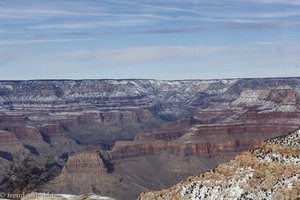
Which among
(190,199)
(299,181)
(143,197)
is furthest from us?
(143,197)

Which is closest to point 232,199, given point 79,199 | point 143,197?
point 143,197

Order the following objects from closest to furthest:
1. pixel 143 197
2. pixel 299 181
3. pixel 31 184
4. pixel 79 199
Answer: pixel 299 181 → pixel 143 197 → pixel 79 199 → pixel 31 184

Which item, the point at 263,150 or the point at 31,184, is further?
the point at 31,184

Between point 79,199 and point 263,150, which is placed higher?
point 263,150

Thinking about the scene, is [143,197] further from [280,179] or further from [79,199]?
[280,179]

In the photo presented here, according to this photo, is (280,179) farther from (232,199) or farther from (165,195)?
(165,195)

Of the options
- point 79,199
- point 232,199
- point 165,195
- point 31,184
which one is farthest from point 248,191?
point 31,184
